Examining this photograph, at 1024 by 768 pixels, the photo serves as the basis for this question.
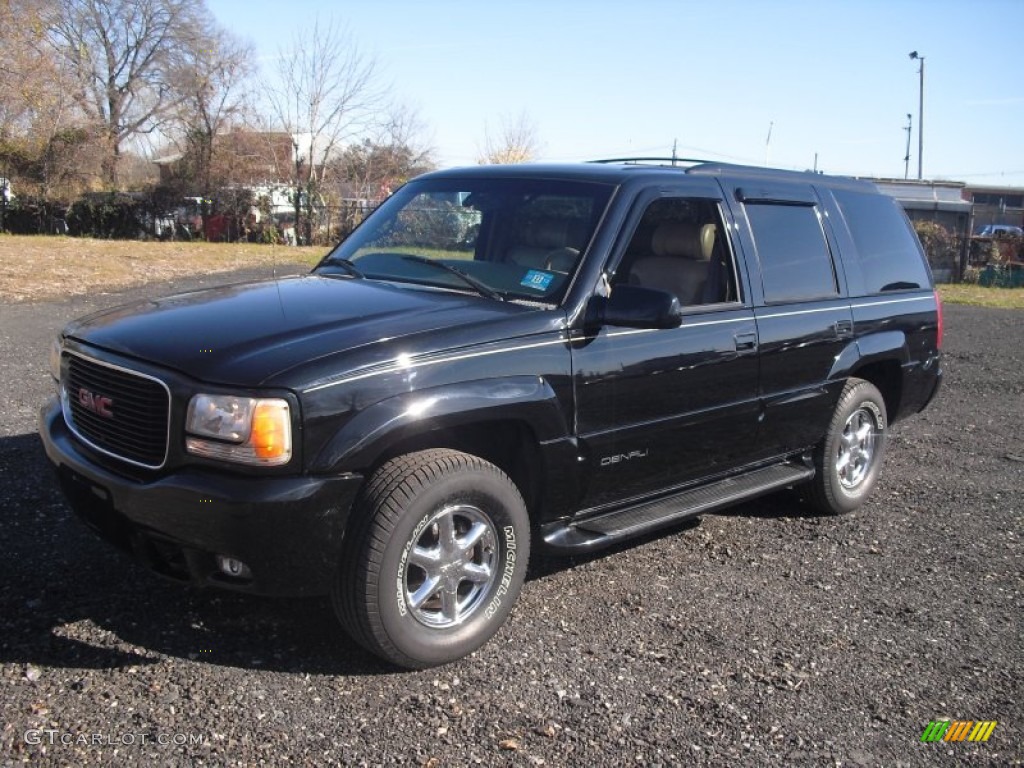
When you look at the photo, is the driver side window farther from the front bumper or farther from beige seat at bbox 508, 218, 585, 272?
the front bumper

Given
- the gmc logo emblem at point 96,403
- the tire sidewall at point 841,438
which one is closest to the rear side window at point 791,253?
the tire sidewall at point 841,438

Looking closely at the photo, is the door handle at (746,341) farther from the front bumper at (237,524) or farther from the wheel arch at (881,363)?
the front bumper at (237,524)

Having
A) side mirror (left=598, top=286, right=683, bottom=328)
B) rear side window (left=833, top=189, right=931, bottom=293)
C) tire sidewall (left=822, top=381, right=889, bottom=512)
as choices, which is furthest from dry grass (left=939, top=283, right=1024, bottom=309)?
side mirror (left=598, top=286, right=683, bottom=328)

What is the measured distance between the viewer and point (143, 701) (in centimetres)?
308

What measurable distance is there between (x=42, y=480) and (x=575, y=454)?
321 cm

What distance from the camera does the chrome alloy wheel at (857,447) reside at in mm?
5598

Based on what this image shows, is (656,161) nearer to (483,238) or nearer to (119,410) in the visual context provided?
(483,238)

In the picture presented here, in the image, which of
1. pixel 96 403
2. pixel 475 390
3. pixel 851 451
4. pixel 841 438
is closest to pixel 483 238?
pixel 475 390

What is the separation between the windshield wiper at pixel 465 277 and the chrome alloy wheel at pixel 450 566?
100cm

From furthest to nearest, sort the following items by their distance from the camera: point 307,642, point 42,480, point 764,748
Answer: point 42,480
point 307,642
point 764,748

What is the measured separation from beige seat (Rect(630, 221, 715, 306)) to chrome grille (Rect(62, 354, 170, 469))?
91.3 inches

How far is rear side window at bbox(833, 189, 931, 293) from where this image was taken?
5.58 meters

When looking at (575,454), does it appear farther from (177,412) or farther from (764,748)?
(177,412)

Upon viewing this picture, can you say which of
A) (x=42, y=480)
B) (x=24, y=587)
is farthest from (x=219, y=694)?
(x=42, y=480)
